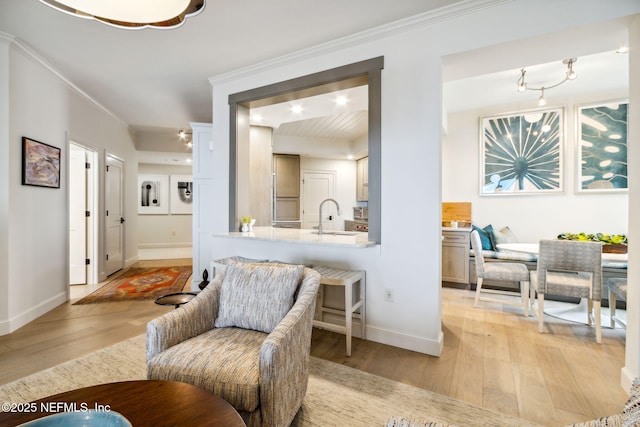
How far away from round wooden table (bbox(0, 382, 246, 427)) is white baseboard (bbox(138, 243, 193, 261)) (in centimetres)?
652

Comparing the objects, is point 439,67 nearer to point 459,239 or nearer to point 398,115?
point 398,115

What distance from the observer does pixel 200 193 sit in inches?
170

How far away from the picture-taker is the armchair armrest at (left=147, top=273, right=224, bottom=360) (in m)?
1.51

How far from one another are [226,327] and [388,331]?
144 centimetres

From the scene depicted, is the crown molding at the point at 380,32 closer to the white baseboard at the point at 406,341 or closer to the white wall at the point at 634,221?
the white wall at the point at 634,221

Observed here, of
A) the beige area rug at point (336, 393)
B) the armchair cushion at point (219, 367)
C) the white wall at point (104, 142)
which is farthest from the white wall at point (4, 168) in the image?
the armchair cushion at point (219, 367)

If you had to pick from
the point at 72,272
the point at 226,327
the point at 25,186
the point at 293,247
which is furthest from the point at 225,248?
the point at 72,272

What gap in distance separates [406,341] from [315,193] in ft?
16.5

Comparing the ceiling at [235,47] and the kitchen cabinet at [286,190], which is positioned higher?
the ceiling at [235,47]

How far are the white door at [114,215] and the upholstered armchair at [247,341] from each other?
13.7 feet

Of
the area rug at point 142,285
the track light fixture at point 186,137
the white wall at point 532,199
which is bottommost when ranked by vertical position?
the area rug at point 142,285

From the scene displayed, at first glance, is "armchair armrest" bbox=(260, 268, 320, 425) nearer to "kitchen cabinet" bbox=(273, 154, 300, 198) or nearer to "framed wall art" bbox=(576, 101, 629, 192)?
"framed wall art" bbox=(576, 101, 629, 192)

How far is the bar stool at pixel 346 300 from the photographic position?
238 centimetres

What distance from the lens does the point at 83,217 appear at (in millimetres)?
4539
